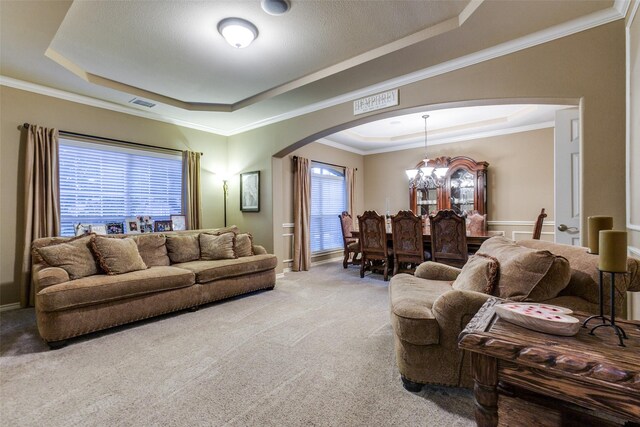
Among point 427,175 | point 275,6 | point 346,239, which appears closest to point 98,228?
point 275,6

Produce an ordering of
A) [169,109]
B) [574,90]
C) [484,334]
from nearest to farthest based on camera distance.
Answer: [484,334]
[574,90]
[169,109]

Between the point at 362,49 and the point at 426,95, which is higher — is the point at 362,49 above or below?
above

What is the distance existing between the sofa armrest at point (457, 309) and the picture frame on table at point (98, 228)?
4.28 metres

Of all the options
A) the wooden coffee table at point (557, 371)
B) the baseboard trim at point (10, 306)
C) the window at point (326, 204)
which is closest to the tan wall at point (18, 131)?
the baseboard trim at point (10, 306)

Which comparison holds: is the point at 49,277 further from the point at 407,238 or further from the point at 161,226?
the point at 407,238

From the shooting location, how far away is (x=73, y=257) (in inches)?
113

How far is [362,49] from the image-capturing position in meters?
2.93

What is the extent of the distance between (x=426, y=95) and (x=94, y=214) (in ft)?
14.7

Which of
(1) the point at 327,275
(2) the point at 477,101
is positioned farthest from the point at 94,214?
(2) the point at 477,101

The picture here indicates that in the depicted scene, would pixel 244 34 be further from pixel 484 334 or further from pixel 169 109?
pixel 484 334

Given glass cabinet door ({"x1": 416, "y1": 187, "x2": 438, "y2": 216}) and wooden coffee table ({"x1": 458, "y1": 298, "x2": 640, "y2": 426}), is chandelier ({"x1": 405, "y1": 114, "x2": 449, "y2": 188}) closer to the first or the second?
glass cabinet door ({"x1": 416, "y1": 187, "x2": 438, "y2": 216})

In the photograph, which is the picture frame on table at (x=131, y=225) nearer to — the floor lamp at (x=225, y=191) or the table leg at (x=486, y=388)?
the floor lamp at (x=225, y=191)

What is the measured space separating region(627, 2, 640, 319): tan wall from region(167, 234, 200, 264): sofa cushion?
4.23m

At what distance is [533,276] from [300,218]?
14.0ft
